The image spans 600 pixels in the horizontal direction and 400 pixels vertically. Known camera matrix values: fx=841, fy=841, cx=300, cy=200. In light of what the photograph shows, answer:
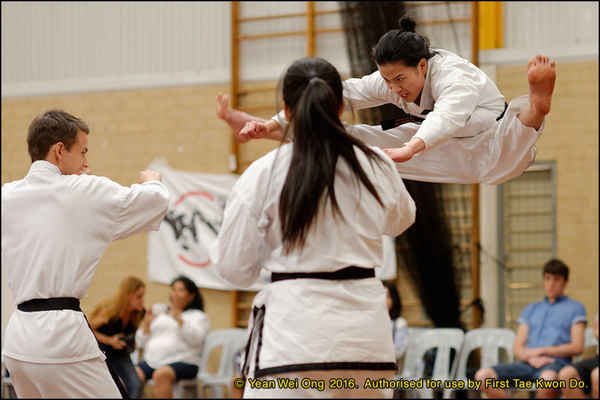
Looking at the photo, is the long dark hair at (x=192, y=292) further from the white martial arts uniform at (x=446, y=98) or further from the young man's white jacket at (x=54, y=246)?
the young man's white jacket at (x=54, y=246)

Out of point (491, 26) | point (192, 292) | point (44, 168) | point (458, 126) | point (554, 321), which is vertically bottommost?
point (554, 321)

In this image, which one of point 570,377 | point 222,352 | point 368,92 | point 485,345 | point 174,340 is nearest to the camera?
point 368,92

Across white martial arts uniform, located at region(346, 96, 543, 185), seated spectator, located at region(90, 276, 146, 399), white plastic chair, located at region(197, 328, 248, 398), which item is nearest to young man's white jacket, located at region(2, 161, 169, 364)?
white martial arts uniform, located at region(346, 96, 543, 185)

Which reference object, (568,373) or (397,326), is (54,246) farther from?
(397,326)

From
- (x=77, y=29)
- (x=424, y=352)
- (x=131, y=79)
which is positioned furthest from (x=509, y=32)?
(x=77, y=29)

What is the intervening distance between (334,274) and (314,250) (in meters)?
0.09

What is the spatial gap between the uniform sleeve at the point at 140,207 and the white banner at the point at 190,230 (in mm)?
5972

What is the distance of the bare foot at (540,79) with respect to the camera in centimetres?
356

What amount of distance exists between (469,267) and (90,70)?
5.08 meters

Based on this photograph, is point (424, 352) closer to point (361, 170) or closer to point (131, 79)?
point (131, 79)

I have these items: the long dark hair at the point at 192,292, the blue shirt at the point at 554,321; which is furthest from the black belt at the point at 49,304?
the long dark hair at the point at 192,292

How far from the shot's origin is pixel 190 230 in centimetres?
946

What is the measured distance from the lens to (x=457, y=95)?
354 cm

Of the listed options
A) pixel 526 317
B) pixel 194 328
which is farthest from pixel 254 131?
pixel 194 328
